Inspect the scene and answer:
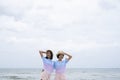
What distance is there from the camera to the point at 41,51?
664 cm

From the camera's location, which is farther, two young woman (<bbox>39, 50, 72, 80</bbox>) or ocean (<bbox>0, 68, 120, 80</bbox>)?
ocean (<bbox>0, 68, 120, 80</bbox>)

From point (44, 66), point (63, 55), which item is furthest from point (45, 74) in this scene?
point (63, 55)

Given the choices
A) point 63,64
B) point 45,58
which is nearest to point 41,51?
point 45,58

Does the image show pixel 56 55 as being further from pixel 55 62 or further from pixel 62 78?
pixel 62 78

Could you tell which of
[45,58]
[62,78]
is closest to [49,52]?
[45,58]

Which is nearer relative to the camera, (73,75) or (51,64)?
(51,64)

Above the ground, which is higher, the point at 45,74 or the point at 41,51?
the point at 41,51

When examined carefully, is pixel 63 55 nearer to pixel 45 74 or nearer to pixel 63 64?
pixel 63 64

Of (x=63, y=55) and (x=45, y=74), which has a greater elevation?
(x=63, y=55)

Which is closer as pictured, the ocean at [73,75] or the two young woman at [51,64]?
the two young woman at [51,64]

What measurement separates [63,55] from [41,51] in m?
0.54

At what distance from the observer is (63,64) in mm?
6684

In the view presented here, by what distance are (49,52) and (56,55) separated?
0.21m

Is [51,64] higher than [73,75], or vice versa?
[73,75]
